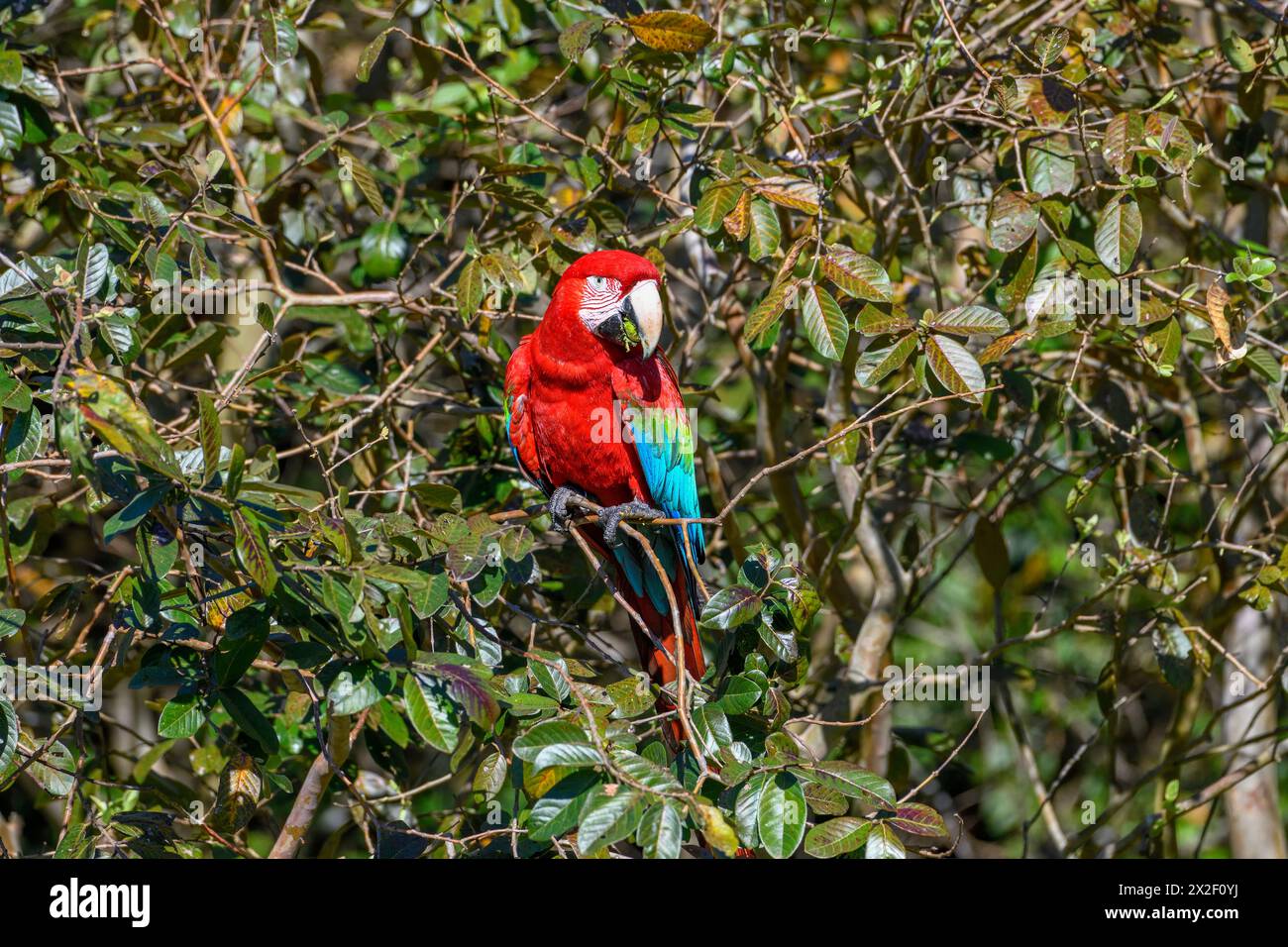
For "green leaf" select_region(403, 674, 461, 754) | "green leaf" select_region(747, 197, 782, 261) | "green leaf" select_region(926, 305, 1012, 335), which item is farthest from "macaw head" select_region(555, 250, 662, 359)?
"green leaf" select_region(403, 674, 461, 754)

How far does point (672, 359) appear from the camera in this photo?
3.49 meters

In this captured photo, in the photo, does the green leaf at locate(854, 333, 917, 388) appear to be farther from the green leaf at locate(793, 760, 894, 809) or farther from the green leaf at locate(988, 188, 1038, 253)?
the green leaf at locate(793, 760, 894, 809)

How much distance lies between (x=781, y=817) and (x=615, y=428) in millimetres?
1481

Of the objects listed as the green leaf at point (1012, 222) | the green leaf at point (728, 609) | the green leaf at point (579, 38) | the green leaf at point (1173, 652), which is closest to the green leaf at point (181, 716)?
the green leaf at point (728, 609)

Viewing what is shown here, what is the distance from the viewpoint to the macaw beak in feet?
9.50

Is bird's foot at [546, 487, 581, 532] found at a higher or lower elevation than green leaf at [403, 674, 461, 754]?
lower

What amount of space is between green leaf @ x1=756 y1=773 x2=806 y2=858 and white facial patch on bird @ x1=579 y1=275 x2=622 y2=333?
143 centimetres

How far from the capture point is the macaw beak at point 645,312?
114 inches

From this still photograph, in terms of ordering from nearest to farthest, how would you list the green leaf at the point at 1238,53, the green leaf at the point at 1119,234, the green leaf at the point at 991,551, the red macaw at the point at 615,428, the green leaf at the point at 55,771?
the green leaf at the point at 55,771 < the green leaf at the point at 1119,234 < the green leaf at the point at 1238,53 < the red macaw at the point at 615,428 < the green leaf at the point at 991,551

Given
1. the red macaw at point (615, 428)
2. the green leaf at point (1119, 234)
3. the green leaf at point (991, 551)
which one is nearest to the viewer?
the green leaf at point (1119, 234)

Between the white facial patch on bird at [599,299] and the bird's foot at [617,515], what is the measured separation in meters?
0.49

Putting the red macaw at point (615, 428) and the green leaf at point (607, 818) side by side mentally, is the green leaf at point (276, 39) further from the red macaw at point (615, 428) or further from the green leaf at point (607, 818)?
the green leaf at point (607, 818)

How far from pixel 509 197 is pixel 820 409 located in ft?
3.97
